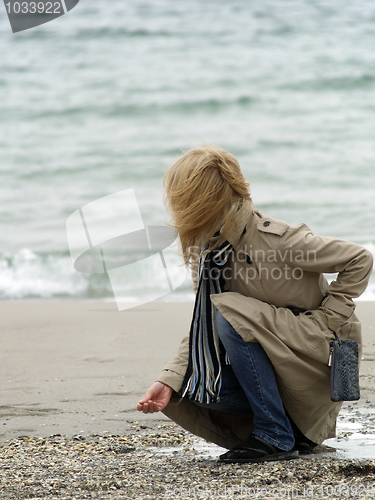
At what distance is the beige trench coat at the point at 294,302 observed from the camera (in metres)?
1.99

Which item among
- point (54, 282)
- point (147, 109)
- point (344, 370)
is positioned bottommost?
point (54, 282)

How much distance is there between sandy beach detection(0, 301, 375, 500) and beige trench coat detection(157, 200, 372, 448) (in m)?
0.24

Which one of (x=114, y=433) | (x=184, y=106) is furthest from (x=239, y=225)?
(x=184, y=106)

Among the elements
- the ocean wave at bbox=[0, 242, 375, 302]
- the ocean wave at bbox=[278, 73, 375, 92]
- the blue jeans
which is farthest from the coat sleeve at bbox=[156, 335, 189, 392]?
the ocean wave at bbox=[278, 73, 375, 92]

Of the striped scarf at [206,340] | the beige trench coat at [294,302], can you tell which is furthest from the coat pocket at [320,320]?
the striped scarf at [206,340]

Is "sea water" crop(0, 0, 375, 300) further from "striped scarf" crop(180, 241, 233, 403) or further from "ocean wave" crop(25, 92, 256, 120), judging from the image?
"striped scarf" crop(180, 241, 233, 403)

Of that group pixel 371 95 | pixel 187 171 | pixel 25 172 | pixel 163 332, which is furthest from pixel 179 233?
pixel 371 95

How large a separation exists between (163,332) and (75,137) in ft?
33.5

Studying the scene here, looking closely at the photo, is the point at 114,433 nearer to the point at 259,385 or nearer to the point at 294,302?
the point at 259,385

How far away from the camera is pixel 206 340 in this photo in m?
2.14

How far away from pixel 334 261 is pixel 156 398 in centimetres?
82

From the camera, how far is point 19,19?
1756 centimetres

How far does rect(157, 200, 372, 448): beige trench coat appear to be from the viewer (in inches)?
78.5

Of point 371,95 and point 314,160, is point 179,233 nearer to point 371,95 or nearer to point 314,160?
point 314,160
